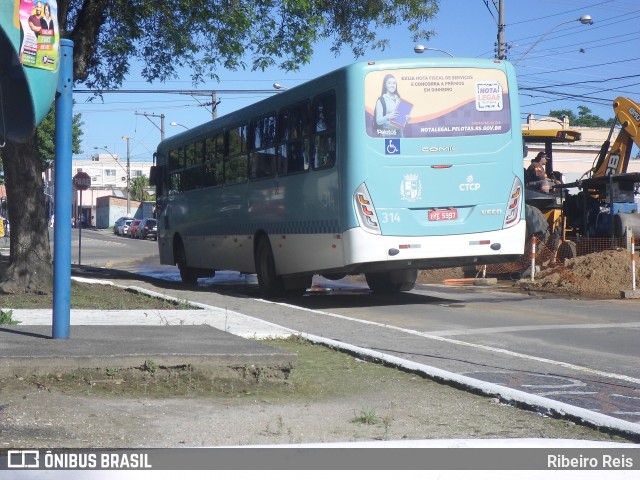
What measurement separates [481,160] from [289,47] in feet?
16.1

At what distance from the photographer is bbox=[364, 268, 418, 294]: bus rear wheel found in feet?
61.2

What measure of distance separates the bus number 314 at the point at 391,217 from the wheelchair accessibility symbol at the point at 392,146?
3.00ft

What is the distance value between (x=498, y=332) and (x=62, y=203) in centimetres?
603

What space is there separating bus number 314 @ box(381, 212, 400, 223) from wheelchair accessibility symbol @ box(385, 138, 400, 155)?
36.0 inches

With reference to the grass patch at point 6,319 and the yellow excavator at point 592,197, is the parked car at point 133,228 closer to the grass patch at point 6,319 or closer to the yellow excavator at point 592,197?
the yellow excavator at point 592,197

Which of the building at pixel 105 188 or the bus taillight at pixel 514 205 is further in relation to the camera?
the building at pixel 105 188

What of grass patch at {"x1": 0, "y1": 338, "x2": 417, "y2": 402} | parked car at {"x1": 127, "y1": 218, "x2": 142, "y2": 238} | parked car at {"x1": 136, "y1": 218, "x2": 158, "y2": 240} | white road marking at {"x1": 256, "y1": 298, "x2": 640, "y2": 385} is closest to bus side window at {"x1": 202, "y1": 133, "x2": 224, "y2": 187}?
white road marking at {"x1": 256, "y1": 298, "x2": 640, "y2": 385}

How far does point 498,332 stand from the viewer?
12492 mm

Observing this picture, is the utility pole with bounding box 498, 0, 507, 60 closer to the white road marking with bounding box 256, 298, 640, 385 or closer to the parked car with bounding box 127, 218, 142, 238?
the white road marking with bounding box 256, 298, 640, 385

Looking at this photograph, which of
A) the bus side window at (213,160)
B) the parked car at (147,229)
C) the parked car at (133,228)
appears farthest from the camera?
the parked car at (133,228)

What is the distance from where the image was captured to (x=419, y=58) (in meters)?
15.2

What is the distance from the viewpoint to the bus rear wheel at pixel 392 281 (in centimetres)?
1864

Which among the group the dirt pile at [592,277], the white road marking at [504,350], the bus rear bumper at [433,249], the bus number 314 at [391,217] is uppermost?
the bus number 314 at [391,217]

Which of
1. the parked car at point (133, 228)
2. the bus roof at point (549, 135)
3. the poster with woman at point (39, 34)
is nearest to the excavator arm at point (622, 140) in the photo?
the bus roof at point (549, 135)
